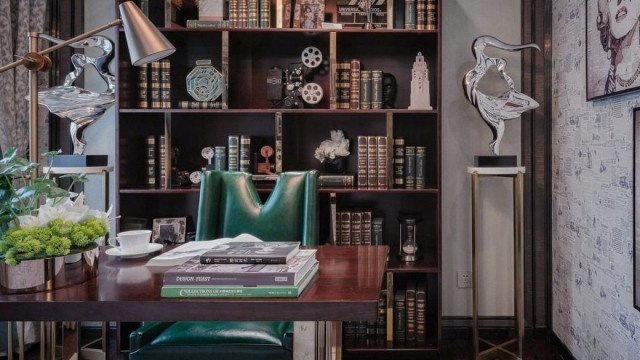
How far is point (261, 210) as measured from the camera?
6.96 feet

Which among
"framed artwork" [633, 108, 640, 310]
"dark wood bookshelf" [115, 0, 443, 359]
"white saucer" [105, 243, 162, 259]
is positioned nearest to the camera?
"white saucer" [105, 243, 162, 259]

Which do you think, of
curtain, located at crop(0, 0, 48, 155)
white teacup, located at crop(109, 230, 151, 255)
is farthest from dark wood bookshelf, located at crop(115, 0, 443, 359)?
white teacup, located at crop(109, 230, 151, 255)

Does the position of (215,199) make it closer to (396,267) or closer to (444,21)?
(396,267)

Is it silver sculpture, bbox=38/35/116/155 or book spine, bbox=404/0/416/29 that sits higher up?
book spine, bbox=404/0/416/29

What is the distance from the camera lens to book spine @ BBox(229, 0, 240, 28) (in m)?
2.76

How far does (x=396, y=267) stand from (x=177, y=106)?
1.53 meters

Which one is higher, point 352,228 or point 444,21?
point 444,21

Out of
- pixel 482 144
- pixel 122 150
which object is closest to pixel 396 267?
pixel 482 144

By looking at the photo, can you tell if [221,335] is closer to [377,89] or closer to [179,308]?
[179,308]

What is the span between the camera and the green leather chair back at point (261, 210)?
82.5 inches

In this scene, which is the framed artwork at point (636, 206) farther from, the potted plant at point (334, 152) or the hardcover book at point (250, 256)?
the potted plant at point (334, 152)

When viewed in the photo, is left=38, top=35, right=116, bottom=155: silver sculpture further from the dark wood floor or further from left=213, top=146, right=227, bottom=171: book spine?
the dark wood floor

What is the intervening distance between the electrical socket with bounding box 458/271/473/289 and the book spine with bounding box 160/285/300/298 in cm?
222

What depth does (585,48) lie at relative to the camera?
2381 millimetres
